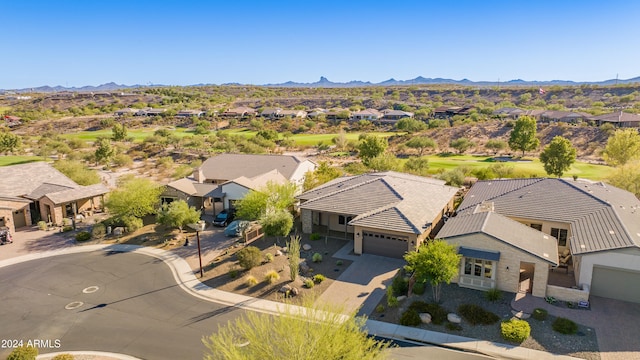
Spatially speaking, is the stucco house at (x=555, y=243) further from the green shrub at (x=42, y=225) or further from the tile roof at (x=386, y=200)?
the green shrub at (x=42, y=225)

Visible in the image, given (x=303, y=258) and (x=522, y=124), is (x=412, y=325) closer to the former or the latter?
(x=303, y=258)

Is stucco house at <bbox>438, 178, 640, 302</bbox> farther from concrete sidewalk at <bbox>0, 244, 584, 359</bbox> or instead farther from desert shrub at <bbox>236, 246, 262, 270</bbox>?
desert shrub at <bbox>236, 246, 262, 270</bbox>

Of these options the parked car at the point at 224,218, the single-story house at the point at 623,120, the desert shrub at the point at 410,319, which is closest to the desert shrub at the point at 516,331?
the desert shrub at the point at 410,319

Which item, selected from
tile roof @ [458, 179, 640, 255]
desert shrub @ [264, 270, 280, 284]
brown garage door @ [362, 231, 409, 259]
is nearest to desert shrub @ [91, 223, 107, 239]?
desert shrub @ [264, 270, 280, 284]

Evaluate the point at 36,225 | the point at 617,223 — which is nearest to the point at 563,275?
the point at 617,223

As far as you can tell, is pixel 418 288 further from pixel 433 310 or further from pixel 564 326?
pixel 564 326

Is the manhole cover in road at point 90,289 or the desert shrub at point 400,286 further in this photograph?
the manhole cover in road at point 90,289
